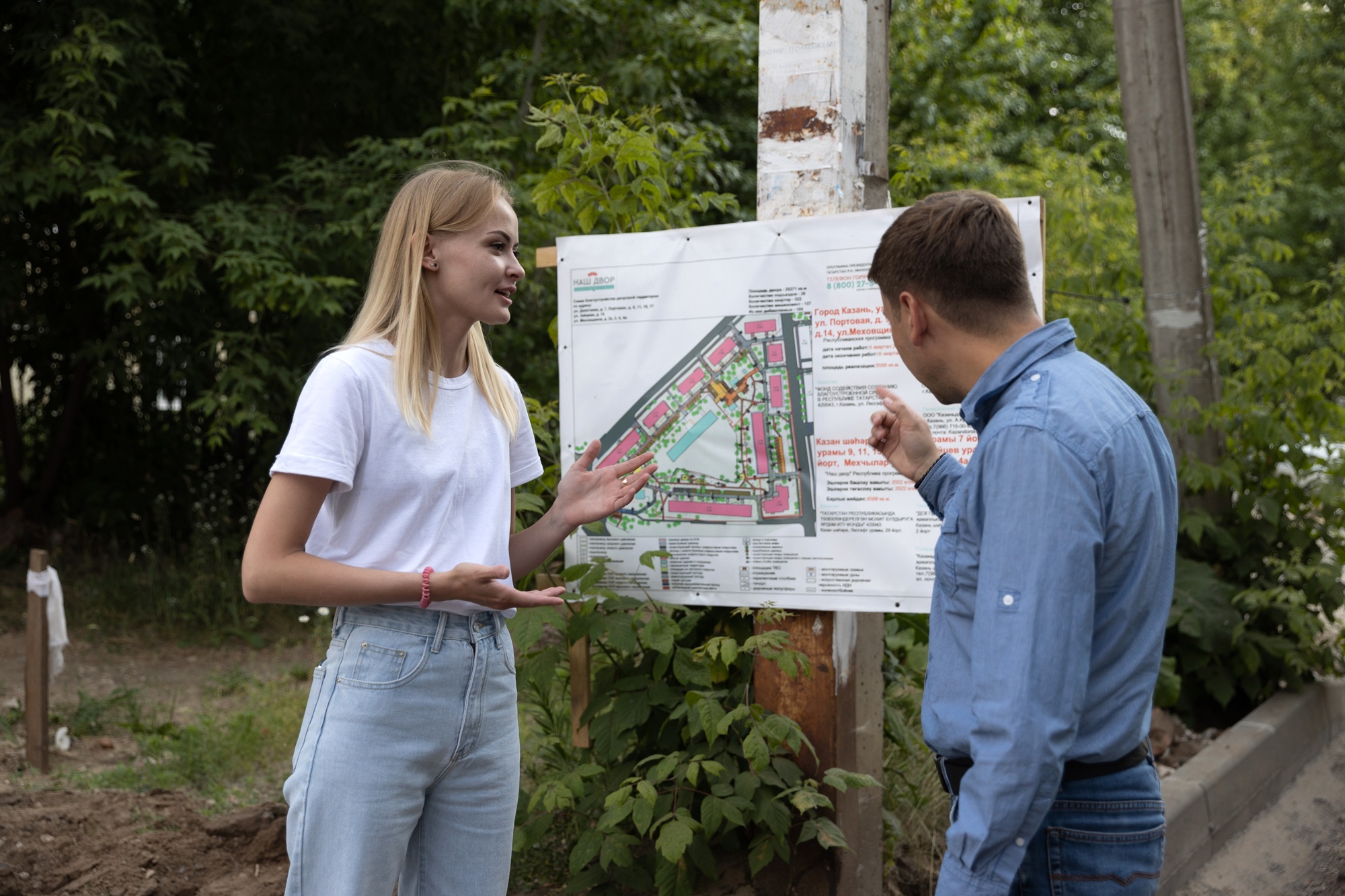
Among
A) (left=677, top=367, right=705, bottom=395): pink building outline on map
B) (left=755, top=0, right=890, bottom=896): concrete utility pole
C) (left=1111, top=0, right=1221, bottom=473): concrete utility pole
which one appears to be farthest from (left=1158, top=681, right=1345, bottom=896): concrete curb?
(left=677, top=367, right=705, bottom=395): pink building outline on map

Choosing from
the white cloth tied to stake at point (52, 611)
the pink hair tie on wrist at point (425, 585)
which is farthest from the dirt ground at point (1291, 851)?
the white cloth tied to stake at point (52, 611)

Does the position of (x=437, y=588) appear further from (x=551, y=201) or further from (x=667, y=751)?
(x=551, y=201)

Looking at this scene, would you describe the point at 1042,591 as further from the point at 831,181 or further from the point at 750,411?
the point at 831,181

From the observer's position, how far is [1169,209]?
244 inches

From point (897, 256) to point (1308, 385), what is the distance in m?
4.99

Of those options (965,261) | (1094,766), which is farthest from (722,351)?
(1094,766)

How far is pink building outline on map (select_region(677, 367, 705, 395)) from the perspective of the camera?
3.20 metres

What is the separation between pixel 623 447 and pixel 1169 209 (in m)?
4.34

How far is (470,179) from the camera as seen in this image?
7.07 feet

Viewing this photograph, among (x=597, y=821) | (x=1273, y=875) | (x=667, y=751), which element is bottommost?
(x=1273, y=875)

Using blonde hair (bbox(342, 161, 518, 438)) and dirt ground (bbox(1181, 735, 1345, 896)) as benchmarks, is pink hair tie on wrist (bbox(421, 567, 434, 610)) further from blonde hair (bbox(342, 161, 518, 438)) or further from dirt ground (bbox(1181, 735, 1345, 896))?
dirt ground (bbox(1181, 735, 1345, 896))

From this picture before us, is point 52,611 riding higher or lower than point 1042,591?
lower

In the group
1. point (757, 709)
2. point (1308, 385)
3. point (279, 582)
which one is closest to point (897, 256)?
point (279, 582)

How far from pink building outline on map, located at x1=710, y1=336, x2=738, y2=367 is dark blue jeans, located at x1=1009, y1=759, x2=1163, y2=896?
181 cm
